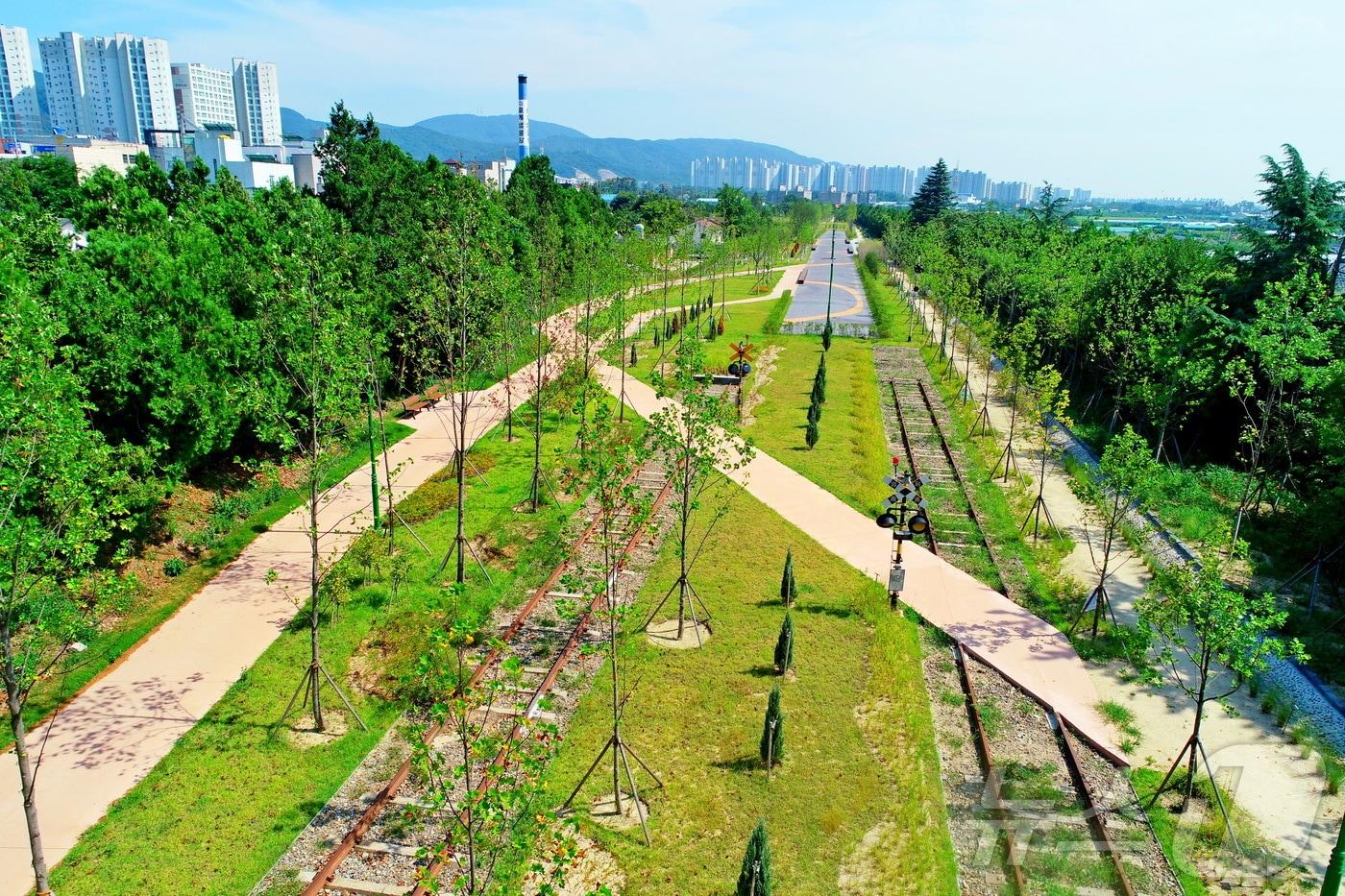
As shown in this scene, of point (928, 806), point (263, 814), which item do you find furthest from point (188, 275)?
point (928, 806)

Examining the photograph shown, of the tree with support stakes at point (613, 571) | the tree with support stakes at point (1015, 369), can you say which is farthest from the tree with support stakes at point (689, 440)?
the tree with support stakes at point (1015, 369)

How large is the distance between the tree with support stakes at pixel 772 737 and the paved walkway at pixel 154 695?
7929 millimetres

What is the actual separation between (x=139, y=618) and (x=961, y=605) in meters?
17.2

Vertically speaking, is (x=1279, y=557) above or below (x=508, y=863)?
below

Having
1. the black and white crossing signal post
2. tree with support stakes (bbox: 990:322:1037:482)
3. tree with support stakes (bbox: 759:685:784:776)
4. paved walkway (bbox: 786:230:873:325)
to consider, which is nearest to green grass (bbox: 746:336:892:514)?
tree with support stakes (bbox: 990:322:1037:482)

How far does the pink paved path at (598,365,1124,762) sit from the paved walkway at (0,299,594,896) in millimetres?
10315

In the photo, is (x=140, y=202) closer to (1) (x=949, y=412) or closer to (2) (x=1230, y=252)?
(1) (x=949, y=412)

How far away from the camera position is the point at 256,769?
1312 centimetres

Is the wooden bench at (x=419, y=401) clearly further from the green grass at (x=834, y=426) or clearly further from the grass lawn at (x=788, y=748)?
the grass lawn at (x=788, y=748)

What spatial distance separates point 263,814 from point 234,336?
14.1 meters

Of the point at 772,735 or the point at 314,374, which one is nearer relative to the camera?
the point at 772,735

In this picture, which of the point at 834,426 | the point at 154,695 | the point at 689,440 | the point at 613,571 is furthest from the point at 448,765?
the point at 834,426

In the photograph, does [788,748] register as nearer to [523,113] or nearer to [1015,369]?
[1015,369]

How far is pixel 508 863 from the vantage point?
26.2 feet
